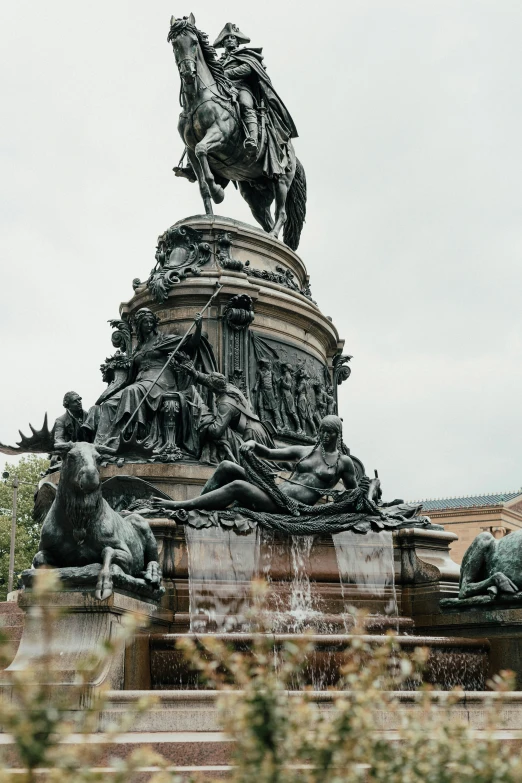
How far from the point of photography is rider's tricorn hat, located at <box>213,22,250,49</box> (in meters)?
25.2

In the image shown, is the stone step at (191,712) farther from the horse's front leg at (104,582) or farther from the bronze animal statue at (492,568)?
the bronze animal statue at (492,568)

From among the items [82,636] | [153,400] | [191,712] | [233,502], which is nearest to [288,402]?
[153,400]

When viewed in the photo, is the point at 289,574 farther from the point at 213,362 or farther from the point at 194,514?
the point at 213,362

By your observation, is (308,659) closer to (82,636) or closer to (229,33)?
(82,636)

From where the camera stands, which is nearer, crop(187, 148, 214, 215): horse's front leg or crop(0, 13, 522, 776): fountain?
crop(0, 13, 522, 776): fountain

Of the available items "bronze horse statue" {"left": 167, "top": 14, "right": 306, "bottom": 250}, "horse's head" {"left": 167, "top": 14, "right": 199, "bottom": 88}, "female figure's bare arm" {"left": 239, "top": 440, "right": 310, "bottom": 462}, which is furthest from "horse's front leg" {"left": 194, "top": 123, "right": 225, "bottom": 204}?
"female figure's bare arm" {"left": 239, "top": 440, "right": 310, "bottom": 462}

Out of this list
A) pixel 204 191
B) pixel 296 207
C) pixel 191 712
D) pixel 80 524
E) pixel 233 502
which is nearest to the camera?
pixel 191 712

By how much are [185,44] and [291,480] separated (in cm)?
1146

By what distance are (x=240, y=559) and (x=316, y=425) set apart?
23.7 ft

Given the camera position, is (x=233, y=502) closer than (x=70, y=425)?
Yes

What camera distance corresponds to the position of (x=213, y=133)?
2205 cm

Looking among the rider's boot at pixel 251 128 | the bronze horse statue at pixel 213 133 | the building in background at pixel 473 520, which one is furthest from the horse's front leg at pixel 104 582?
the building in background at pixel 473 520

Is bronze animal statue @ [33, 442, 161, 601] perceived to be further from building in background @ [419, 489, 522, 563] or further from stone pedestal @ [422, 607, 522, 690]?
building in background @ [419, 489, 522, 563]

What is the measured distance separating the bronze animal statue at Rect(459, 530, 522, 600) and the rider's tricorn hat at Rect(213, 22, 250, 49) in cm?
1756
